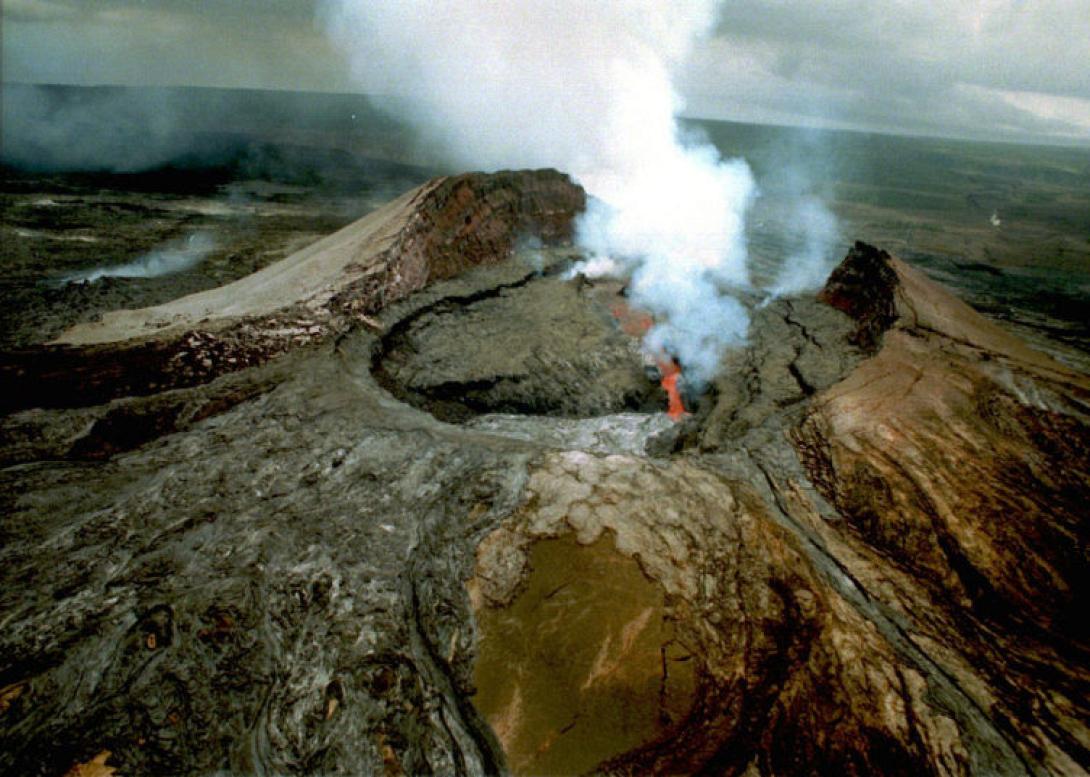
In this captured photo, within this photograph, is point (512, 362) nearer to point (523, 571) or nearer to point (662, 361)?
point (662, 361)

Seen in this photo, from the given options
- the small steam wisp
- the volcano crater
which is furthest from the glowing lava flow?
the small steam wisp

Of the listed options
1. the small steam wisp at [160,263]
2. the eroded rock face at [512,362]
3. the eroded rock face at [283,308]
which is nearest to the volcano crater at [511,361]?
the eroded rock face at [512,362]

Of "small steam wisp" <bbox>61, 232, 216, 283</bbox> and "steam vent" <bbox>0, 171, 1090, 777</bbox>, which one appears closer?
"steam vent" <bbox>0, 171, 1090, 777</bbox>

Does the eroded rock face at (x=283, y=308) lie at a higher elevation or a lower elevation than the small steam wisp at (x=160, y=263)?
higher

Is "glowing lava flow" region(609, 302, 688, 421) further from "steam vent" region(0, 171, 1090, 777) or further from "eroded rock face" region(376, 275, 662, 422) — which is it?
"steam vent" region(0, 171, 1090, 777)

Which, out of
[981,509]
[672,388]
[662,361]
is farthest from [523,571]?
[662,361]

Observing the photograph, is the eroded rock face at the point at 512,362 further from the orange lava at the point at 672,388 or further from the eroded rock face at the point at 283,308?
the eroded rock face at the point at 283,308

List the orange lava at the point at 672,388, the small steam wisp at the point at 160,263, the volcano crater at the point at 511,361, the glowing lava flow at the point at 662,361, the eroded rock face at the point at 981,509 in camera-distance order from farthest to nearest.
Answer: the small steam wisp at the point at 160,263, the glowing lava flow at the point at 662,361, the orange lava at the point at 672,388, the volcano crater at the point at 511,361, the eroded rock face at the point at 981,509
